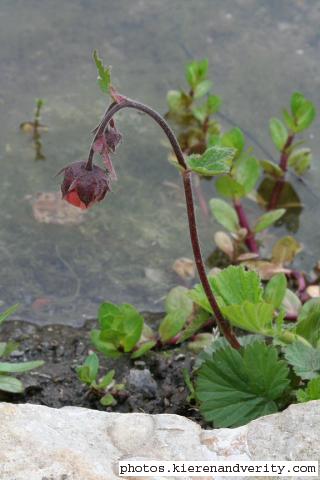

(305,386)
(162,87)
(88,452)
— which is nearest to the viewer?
(88,452)

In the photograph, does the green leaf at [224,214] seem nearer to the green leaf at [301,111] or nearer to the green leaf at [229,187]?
the green leaf at [229,187]

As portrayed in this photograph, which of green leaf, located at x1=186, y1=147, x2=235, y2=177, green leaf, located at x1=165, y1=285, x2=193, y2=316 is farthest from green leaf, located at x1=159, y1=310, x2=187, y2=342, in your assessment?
green leaf, located at x1=186, y1=147, x2=235, y2=177

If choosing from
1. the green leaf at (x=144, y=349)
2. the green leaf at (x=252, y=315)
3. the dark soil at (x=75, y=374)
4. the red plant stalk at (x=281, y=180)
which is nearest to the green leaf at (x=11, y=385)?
the dark soil at (x=75, y=374)

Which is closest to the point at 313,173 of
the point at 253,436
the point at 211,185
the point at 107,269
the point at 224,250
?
the point at 211,185

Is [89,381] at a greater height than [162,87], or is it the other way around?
[162,87]

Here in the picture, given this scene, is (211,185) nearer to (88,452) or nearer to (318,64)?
(318,64)

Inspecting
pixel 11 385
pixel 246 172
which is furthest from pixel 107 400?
pixel 246 172
